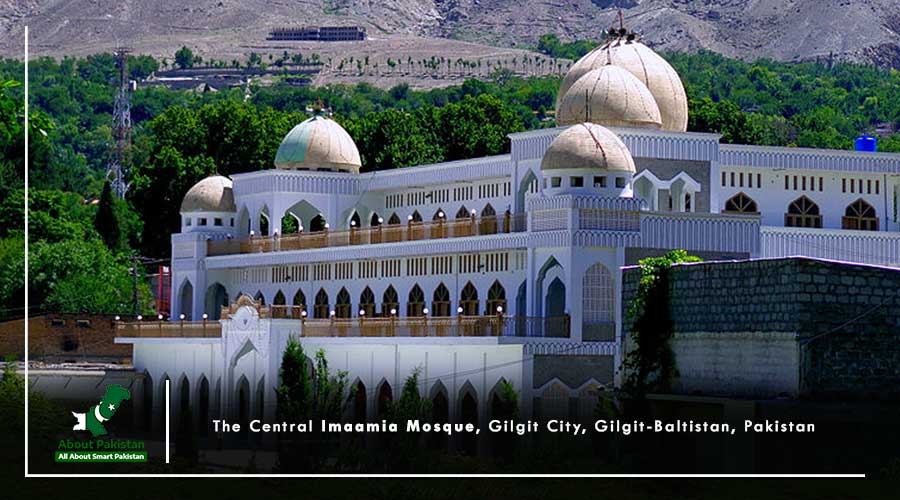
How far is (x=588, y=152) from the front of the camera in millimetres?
51062

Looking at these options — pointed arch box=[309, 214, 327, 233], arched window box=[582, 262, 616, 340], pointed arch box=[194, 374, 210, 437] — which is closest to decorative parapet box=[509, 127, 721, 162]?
arched window box=[582, 262, 616, 340]

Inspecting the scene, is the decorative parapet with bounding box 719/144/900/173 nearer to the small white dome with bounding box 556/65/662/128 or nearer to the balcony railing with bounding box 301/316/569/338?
the small white dome with bounding box 556/65/662/128

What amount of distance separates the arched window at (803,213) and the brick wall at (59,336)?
89.5 ft

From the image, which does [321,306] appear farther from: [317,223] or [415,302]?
[317,223]

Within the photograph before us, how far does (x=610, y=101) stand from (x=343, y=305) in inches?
482

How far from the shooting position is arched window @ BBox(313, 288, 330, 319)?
63.9 m

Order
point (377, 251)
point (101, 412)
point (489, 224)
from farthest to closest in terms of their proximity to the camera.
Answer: point (377, 251), point (489, 224), point (101, 412)

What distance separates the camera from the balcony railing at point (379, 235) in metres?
55.2

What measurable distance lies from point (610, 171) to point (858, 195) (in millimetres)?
11737

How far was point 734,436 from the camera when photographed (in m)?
40.0

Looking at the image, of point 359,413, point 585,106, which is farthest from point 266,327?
point 585,106

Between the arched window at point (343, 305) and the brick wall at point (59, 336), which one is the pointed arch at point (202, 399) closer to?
the arched window at point (343, 305)

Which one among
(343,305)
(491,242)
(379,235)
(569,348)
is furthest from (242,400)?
(569,348)

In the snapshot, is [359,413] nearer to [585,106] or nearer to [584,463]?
[585,106]
